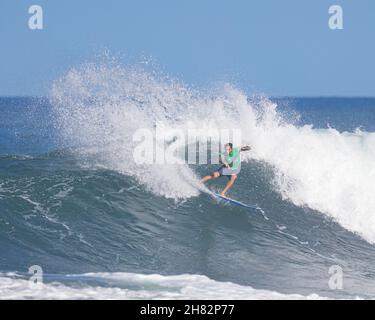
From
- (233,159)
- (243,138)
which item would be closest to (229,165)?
(233,159)

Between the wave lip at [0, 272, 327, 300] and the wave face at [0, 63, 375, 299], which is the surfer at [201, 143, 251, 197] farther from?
the wave lip at [0, 272, 327, 300]

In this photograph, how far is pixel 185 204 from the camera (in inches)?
505

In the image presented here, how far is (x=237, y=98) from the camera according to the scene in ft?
59.0

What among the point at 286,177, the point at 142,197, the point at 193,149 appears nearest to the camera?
the point at 142,197

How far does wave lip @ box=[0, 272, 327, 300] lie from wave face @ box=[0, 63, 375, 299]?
0.05 meters

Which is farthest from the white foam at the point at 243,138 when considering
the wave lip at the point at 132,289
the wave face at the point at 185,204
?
the wave lip at the point at 132,289

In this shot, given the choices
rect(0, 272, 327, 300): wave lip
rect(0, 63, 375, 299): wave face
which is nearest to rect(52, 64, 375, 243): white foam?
rect(0, 63, 375, 299): wave face

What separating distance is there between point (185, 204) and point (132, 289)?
5.22m

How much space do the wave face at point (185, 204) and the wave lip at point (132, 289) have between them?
2.1 inches

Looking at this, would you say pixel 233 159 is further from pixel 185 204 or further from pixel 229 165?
pixel 185 204

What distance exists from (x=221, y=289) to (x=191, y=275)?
85 cm
